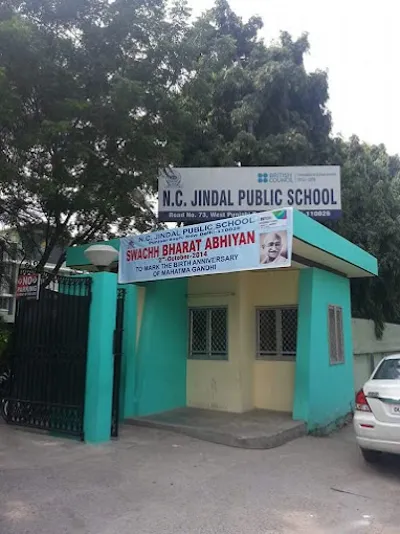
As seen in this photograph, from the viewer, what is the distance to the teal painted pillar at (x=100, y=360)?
688cm

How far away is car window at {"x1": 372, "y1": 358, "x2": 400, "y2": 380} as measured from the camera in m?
6.07

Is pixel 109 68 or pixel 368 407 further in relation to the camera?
pixel 109 68

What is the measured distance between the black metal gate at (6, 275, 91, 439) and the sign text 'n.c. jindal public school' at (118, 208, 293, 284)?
1.31 m

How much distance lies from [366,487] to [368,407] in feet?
2.86

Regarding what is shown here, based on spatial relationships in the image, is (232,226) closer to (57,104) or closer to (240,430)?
(240,430)

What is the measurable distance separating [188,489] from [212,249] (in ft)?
11.6

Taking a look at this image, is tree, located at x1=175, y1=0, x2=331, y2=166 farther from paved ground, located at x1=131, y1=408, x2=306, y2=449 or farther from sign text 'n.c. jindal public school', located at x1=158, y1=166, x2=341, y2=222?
paved ground, located at x1=131, y1=408, x2=306, y2=449

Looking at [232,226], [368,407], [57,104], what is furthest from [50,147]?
[368,407]

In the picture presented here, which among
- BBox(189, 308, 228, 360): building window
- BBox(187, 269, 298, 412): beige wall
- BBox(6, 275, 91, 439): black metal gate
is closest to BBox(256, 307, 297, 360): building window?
BBox(187, 269, 298, 412): beige wall

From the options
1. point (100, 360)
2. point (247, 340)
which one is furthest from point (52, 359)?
point (247, 340)

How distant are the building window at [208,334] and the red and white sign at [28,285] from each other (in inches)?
131

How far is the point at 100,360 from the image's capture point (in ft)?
22.8

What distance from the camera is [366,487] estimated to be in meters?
5.29

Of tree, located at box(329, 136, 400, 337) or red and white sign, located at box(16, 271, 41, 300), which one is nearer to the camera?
red and white sign, located at box(16, 271, 41, 300)
